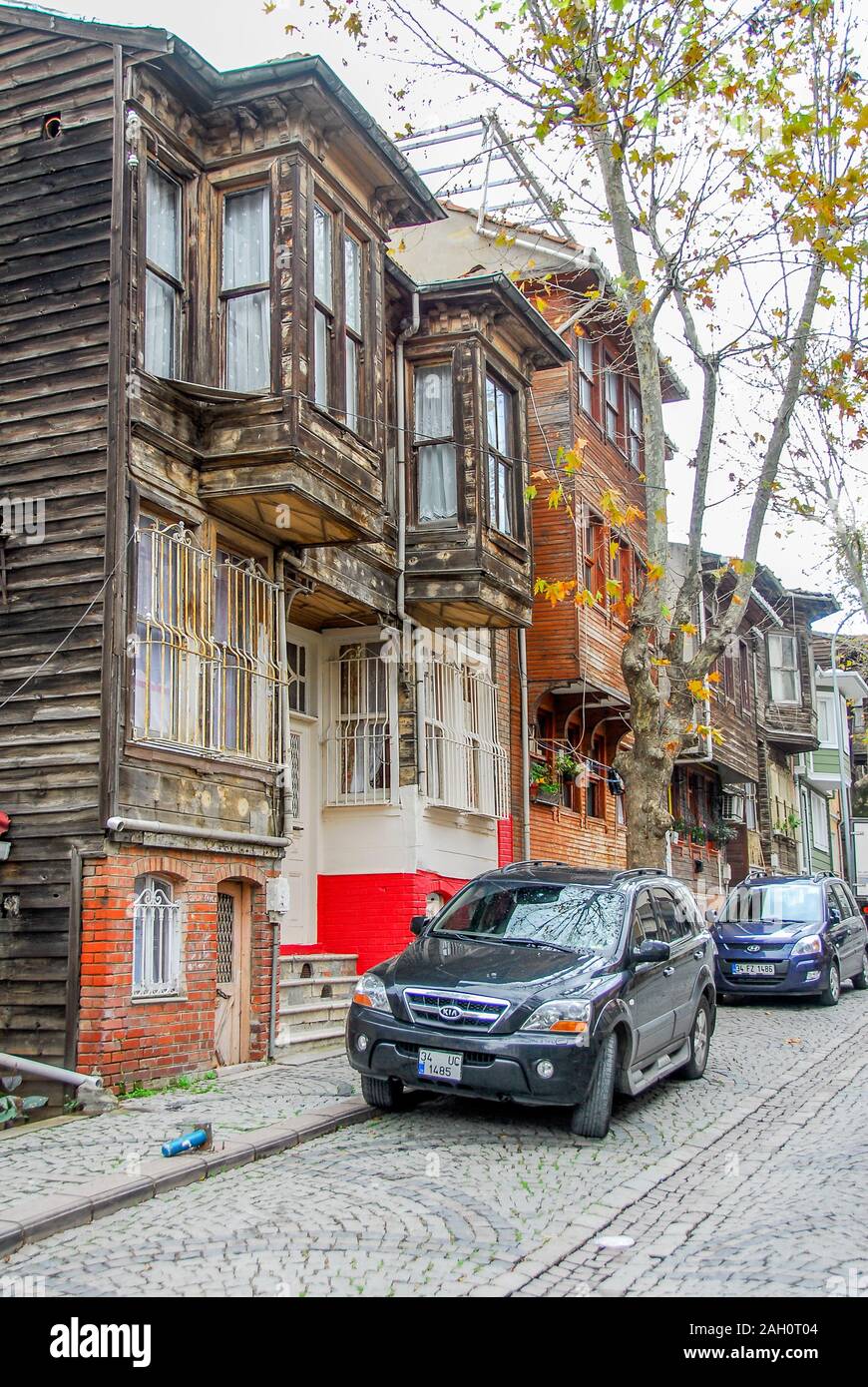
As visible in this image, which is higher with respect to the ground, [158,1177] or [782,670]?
[782,670]

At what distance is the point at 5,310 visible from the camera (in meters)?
11.5

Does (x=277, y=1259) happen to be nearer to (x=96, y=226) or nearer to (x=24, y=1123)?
(x=24, y=1123)

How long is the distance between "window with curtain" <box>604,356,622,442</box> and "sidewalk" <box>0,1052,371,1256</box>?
1480 centimetres

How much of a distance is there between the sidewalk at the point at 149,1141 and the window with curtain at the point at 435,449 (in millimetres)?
7764

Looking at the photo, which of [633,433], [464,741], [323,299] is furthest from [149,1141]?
[633,433]

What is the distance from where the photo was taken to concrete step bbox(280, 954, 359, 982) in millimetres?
13748

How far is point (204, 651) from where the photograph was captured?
11711mm

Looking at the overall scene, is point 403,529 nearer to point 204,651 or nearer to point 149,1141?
point 204,651

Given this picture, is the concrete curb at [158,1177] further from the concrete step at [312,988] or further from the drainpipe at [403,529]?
the drainpipe at [403,529]

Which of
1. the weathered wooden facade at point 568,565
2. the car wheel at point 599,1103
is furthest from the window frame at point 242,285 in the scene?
the weathered wooden facade at point 568,565

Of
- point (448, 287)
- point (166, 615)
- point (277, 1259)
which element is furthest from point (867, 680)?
point (277, 1259)

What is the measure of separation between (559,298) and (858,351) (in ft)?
20.5

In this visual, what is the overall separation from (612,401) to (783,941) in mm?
10553

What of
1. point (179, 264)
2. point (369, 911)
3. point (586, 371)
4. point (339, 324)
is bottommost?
point (369, 911)
